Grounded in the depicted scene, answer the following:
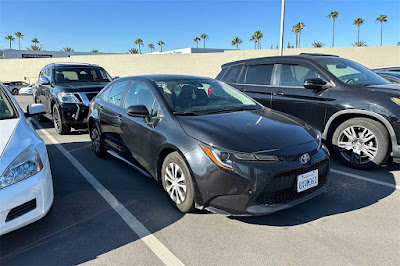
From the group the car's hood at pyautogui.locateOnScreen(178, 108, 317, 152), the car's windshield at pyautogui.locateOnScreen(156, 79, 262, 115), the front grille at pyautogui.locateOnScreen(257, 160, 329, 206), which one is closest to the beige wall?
the car's windshield at pyautogui.locateOnScreen(156, 79, 262, 115)

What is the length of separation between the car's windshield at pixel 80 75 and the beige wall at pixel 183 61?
2153cm

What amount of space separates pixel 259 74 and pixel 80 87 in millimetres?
4272

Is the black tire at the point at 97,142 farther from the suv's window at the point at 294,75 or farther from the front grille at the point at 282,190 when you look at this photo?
the suv's window at the point at 294,75

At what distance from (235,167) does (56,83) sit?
6.54m

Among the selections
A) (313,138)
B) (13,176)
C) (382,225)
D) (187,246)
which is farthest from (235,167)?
(13,176)

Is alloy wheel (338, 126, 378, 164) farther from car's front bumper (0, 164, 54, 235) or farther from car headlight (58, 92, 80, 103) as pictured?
car headlight (58, 92, 80, 103)

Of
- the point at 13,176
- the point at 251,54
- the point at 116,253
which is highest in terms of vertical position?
the point at 251,54

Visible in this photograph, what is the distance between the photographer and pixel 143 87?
13.4ft

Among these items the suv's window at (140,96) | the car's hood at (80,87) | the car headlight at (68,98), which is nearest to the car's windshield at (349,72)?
the suv's window at (140,96)

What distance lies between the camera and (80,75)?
819cm

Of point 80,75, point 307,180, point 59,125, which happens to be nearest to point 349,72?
point 307,180

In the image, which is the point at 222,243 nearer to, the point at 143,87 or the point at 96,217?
the point at 96,217

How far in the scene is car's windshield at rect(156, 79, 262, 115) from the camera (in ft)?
11.9

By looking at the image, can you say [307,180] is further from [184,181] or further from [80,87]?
[80,87]
